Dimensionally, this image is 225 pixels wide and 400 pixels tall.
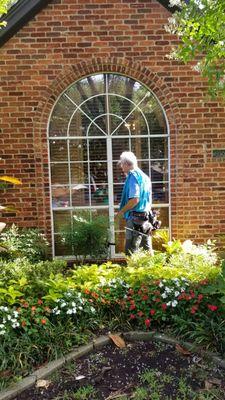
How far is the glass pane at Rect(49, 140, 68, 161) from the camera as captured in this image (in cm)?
584

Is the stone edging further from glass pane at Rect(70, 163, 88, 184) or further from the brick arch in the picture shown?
glass pane at Rect(70, 163, 88, 184)

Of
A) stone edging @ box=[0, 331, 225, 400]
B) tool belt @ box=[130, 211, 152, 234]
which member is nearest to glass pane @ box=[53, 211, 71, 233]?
tool belt @ box=[130, 211, 152, 234]

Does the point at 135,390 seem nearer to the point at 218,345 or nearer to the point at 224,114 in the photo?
the point at 218,345

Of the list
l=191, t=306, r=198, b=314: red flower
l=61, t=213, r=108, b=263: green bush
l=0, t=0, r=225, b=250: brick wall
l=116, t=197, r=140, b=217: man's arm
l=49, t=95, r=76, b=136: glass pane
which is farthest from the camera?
l=49, t=95, r=76, b=136: glass pane

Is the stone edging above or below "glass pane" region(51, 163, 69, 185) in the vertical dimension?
below

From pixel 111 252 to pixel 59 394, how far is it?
3292 millimetres

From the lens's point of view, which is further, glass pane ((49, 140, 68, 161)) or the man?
glass pane ((49, 140, 68, 161))

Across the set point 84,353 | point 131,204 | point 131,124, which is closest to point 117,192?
point 131,124

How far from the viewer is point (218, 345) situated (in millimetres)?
3229

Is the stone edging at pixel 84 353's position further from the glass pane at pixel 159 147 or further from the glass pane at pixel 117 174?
the glass pane at pixel 159 147

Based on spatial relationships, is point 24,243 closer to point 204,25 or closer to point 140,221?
point 140,221

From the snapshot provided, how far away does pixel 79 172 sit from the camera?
5.94 meters

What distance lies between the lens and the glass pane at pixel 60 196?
19.5 ft

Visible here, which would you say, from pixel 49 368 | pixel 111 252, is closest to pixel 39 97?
pixel 111 252
